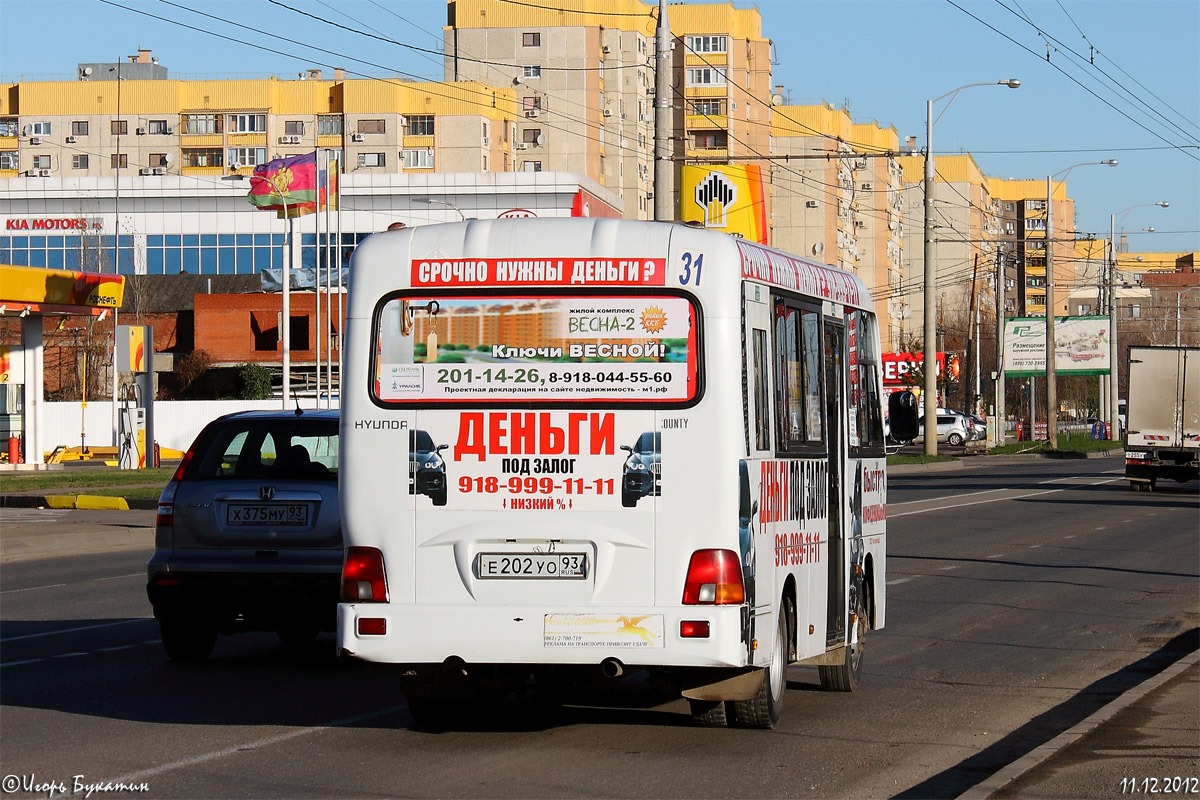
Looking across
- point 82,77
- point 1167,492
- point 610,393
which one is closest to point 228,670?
point 610,393

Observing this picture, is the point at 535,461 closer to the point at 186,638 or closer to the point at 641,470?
the point at 641,470

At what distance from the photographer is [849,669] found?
34.4 feet

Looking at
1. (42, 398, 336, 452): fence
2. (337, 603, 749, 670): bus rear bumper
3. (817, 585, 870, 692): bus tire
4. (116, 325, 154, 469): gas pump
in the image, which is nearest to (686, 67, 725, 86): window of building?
(42, 398, 336, 452): fence

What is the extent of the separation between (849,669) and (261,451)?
4.42m

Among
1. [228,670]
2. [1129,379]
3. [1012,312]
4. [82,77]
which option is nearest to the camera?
[228,670]

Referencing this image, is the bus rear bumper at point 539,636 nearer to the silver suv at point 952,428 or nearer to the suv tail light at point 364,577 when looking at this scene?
the suv tail light at point 364,577

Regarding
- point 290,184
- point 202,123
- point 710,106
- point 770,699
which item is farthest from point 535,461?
point 202,123

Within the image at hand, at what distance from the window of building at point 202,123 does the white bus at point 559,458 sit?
110308 mm

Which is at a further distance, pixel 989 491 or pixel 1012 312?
pixel 1012 312

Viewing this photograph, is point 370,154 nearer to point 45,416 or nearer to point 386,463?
point 45,416

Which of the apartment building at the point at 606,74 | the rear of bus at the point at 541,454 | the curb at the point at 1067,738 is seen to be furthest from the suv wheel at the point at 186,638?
the apartment building at the point at 606,74

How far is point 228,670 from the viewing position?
1142cm

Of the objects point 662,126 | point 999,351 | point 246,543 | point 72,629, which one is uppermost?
point 662,126

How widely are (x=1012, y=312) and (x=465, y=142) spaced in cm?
8338
